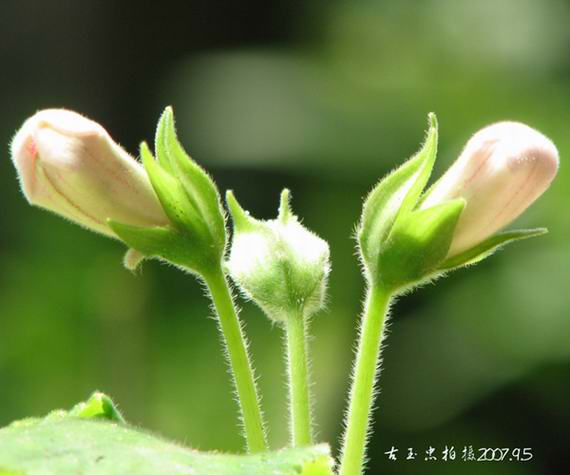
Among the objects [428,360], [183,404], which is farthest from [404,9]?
[183,404]

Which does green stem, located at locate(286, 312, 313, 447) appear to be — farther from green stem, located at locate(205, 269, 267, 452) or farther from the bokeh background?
the bokeh background

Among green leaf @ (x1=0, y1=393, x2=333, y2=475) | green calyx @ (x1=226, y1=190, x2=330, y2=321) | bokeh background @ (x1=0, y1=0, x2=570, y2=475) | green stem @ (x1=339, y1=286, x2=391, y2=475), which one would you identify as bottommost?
green leaf @ (x1=0, y1=393, x2=333, y2=475)

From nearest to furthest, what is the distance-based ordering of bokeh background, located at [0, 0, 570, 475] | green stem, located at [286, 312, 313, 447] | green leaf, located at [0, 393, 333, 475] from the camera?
green leaf, located at [0, 393, 333, 475] → green stem, located at [286, 312, 313, 447] → bokeh background, located at [0, 0, 570, 475]

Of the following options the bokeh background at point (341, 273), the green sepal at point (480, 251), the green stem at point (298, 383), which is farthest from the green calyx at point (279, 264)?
the bokeh background at point (341, 273)

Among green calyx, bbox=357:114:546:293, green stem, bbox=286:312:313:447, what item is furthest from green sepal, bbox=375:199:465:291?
green stem, bbox=286:312:313:447

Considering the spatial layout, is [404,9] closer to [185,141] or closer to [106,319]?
[185,141]

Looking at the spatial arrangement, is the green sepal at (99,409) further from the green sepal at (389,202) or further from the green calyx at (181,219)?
the green sepal at (389,202)

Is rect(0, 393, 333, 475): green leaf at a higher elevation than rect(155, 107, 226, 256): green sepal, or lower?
lower

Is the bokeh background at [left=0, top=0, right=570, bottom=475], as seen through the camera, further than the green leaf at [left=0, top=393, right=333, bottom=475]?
Yes
